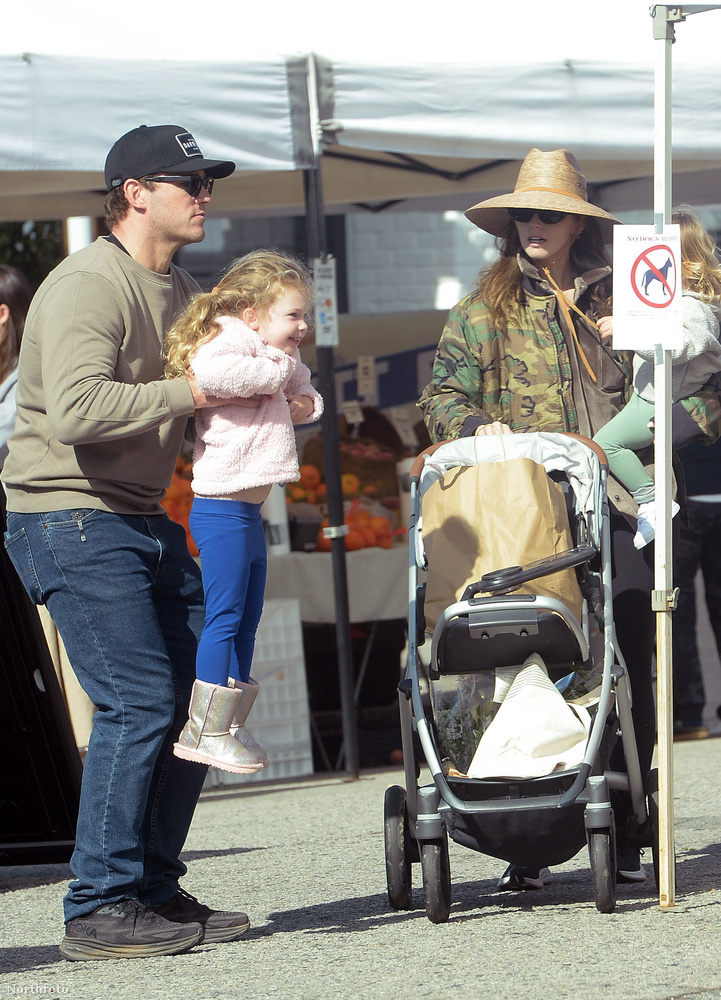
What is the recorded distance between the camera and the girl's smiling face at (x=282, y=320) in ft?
11.5

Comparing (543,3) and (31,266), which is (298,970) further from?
(31,266)

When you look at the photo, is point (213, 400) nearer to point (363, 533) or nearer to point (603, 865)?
point (603, 865)

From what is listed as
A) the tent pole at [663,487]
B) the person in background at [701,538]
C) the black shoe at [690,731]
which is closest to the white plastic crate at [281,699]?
the person in background at [701,538]

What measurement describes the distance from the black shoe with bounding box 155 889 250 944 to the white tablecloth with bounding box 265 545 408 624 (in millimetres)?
2877

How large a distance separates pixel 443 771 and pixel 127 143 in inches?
65.1

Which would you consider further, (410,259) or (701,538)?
(410,259)

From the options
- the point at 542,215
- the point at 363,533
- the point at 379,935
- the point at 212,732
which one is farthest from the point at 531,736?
the point at 363,533

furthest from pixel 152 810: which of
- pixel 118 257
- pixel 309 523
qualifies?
pixel 309 523

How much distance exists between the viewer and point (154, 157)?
3463mm

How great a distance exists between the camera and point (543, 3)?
18.7 ft

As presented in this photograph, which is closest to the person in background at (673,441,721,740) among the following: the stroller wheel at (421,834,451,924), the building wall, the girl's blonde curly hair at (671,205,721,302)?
the girl's blonde curly hair at (671,205,721,302)

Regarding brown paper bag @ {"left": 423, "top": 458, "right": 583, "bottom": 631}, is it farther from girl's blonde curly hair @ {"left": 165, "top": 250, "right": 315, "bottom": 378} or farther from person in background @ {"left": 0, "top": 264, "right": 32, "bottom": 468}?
person in background @ {"left": 0, "top": 264, "right": 32, "bottom": 468}

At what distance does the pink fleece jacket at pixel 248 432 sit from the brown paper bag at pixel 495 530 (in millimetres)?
398

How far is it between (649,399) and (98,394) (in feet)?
4.74
